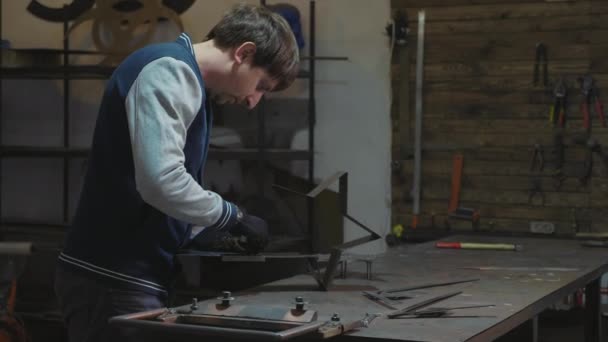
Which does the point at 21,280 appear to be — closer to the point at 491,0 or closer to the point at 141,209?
the point at 491,0

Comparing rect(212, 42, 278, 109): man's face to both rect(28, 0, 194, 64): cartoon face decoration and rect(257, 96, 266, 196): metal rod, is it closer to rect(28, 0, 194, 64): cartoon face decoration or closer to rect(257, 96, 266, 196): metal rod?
rect(257, 96, 266, 196): metal rod

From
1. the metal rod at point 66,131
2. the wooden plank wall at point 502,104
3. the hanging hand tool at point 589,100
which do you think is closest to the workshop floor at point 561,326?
the wooden plank wall at point 502,104

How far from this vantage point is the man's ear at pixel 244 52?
1.83 meters

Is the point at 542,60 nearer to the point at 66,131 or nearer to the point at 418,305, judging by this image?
the point at 418,305

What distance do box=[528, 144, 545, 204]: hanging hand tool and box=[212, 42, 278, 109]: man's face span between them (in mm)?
2399

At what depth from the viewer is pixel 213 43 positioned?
1.86 metres

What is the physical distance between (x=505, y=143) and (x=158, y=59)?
2.72 metres

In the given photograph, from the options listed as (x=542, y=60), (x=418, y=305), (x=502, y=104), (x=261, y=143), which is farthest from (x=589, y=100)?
(x=418, y=305)

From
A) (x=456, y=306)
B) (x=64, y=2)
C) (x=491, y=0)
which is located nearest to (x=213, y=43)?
(x=456, y=306)

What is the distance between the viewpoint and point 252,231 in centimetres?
196

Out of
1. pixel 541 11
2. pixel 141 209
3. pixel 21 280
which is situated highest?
pixel 541 11

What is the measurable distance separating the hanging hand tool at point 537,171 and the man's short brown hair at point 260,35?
242 centimetres

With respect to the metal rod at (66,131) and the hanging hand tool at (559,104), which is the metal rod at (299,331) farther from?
the metal rod at (66,131)

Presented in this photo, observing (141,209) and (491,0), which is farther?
(491,0)
